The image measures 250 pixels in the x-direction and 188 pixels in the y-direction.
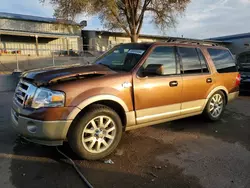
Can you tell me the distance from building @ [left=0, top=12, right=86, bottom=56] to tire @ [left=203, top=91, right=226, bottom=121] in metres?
19.1

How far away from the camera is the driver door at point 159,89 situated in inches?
140

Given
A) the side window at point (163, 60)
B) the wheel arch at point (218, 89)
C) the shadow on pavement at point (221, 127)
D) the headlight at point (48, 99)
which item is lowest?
the shadow on pavement at point (221, 127)

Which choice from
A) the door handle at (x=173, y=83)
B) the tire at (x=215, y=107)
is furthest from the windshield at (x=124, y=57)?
the tire at (x=215, y=107)

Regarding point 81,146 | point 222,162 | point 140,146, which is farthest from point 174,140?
point 81,146

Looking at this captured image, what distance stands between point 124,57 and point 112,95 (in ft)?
3.29

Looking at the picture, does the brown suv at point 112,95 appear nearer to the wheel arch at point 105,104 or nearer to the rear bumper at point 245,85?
the wheel arch at point 105,104

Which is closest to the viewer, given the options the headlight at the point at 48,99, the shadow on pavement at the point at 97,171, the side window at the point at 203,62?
the shadow on pavement at the point at 97,171

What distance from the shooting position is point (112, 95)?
10.6 ft

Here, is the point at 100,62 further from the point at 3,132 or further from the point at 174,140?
the point at 3,132

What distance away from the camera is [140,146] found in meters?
3.75

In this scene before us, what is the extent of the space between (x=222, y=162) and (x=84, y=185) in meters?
2.05

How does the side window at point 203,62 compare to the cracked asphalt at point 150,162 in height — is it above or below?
above

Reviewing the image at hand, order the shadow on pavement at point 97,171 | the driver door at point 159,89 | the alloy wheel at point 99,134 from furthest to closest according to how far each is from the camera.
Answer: the driver door at point 159,89
the alloy wheel at point 99,134
the shadow on pavement at point 97,171

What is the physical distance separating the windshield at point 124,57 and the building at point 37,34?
18465 millimetres
